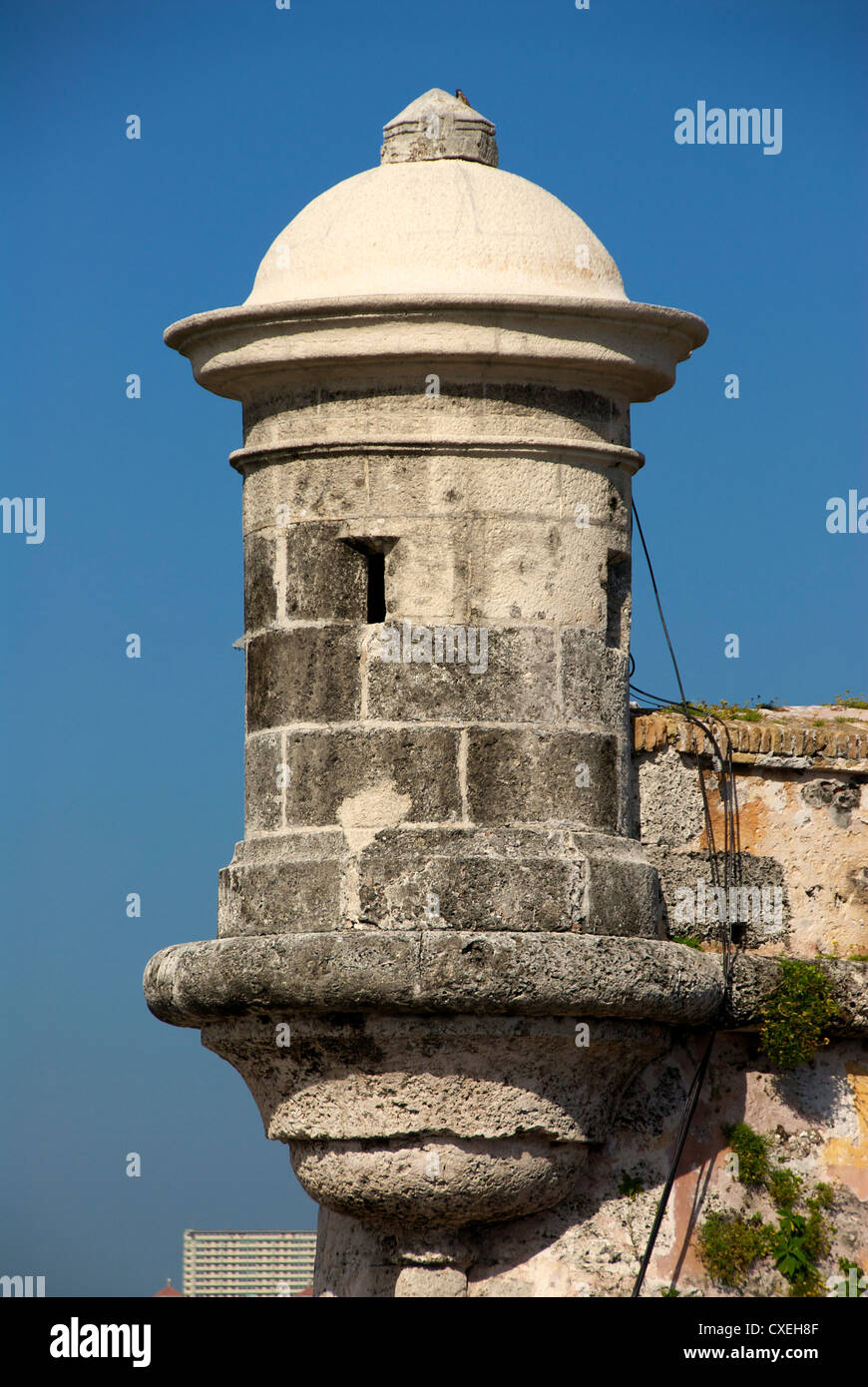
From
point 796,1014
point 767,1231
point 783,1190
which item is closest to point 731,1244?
point 767,1231

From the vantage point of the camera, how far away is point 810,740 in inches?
428

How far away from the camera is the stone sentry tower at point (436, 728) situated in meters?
9.76

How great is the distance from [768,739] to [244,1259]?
4649 mm

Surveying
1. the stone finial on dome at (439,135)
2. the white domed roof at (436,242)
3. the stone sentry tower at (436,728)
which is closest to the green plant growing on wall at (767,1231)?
the stone sentry tower at (436,728)

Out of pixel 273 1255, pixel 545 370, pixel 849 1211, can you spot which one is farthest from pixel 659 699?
pixel 273 1255

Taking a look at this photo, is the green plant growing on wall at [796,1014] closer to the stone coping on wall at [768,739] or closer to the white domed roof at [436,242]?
the stone coping on wall at [768,739]

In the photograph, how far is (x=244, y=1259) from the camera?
13.6 meters

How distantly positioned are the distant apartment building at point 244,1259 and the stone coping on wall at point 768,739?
10.4 feet

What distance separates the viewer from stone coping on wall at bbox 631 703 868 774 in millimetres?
10609

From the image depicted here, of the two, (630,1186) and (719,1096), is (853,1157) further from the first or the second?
(630,1186)

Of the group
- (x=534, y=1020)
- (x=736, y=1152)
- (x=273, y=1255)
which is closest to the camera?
(x=534, y=1020)

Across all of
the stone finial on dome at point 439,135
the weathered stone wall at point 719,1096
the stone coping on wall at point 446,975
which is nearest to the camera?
the stone coping on wall at point 446,975

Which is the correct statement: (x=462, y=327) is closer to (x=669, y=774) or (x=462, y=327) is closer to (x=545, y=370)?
(x=545, y=370)
